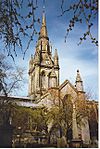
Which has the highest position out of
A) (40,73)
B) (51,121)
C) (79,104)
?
(40,73)

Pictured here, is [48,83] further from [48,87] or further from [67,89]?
[67,89]

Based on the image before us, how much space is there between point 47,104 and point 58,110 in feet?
4.19

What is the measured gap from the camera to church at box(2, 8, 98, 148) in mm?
9533

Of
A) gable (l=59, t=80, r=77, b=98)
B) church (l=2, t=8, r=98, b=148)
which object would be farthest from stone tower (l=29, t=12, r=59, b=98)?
gable (l=59, t=80, r=77, b=98)

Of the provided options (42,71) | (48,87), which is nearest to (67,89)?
(48,87)

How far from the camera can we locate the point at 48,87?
45.9ft

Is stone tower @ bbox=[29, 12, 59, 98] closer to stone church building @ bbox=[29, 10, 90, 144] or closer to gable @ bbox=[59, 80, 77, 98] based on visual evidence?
stone church building @ bbox=[29, 10, 90, 144]

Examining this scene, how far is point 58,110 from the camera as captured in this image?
28.7 ft

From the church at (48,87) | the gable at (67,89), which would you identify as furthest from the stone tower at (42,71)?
the gable at (67,89)

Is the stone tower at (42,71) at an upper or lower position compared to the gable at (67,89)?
upper

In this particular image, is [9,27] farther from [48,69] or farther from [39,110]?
[48,69]

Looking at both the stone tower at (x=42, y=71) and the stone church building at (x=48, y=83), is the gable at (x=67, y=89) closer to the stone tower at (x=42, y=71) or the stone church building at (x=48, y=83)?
the stone church building at (x=48, y=83)

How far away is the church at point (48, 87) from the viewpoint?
9.53 metres

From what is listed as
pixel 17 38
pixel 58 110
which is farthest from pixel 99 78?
pixel 58 110
